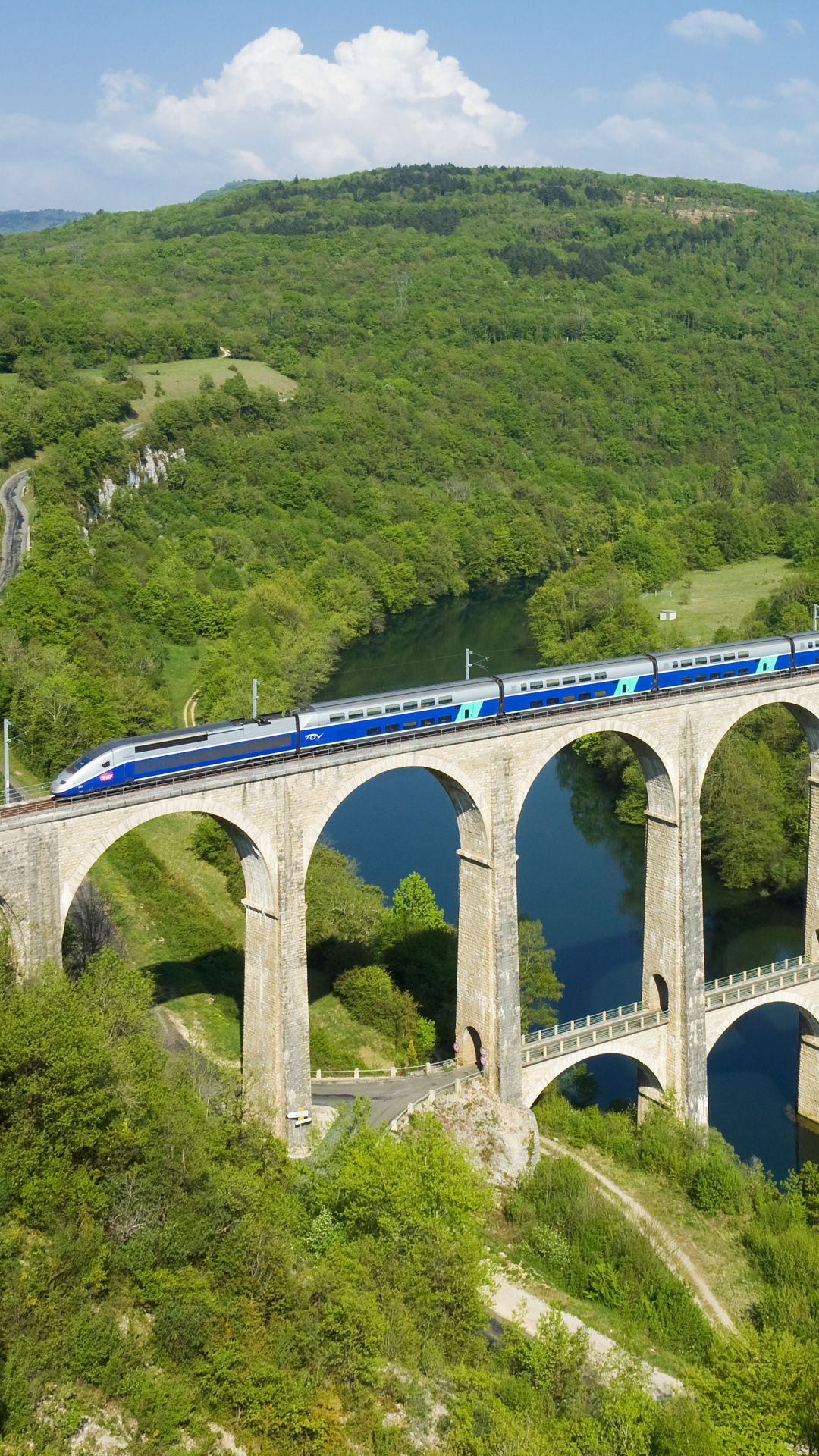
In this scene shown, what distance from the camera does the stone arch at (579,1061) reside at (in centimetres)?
3859

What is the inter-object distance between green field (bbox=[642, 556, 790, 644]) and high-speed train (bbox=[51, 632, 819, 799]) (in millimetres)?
41098

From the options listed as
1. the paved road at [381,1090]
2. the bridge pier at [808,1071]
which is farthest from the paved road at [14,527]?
the bridge pier at [808,1071]

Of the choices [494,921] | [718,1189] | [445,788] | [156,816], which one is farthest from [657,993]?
[156,816]

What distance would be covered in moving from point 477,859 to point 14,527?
4683 centimetres

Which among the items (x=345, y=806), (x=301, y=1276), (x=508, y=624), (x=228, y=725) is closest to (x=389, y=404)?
(x=508, y=624)

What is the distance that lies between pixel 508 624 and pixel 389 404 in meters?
31.9

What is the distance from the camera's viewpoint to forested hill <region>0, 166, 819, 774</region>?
254 feet

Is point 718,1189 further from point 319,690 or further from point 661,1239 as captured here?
point 319,690

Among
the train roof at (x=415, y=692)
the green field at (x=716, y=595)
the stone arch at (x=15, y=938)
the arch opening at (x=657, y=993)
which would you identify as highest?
the green field at (x=716, y=595)

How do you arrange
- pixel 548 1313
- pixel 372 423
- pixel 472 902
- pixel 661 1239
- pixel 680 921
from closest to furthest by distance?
pixel 548 1313
pixel 661 1239
pixel 472 902
pixel 680 921
pixel 372 423

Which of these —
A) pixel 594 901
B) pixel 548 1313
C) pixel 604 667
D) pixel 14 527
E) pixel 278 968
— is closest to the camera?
pixel 548 1313

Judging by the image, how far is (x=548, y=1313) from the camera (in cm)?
3045

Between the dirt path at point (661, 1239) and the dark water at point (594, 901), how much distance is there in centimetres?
607

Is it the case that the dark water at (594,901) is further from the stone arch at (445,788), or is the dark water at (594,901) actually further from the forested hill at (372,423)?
the stone arch at (445,788)
